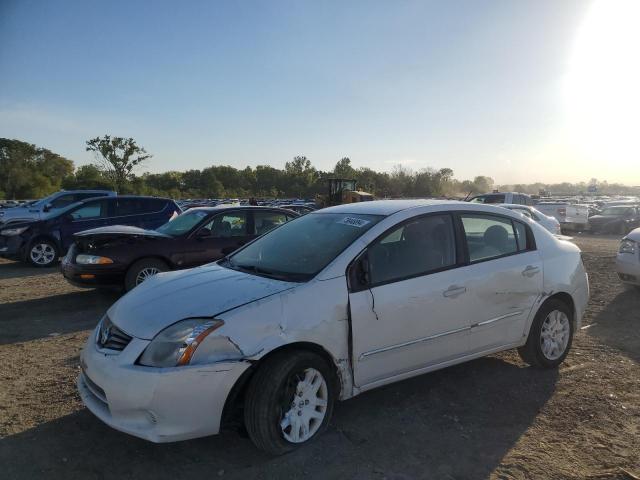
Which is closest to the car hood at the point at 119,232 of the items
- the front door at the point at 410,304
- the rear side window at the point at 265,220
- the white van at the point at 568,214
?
the rear side window at the point at 265,220

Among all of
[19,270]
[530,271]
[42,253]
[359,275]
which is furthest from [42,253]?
[530,271]

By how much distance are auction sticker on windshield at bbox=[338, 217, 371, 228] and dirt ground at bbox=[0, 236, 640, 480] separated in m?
1.42

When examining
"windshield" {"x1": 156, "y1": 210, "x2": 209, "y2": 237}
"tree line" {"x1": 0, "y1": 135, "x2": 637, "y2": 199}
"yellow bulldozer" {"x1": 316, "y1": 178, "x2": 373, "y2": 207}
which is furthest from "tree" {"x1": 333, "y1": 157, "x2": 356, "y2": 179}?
"windshield" {"x1": 156, "y1": 210, "x2": 209, "y2": 237}

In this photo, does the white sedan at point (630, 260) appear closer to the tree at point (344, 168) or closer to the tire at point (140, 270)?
the tire at point (140, 270)

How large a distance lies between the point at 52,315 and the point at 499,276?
5.86 m

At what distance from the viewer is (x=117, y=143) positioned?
5200 cm

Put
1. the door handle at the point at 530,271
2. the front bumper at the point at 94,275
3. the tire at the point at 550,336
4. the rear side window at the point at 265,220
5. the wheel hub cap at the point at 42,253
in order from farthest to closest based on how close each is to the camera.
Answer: the wheel hub cap at the point at 42,253
the rear side window at the point at 265,220
the front bumper at the point at 94,275
the tire at the point at 550,336
the door handle at the point at 530,271

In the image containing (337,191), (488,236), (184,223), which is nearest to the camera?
(488,236)

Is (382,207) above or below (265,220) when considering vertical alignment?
above

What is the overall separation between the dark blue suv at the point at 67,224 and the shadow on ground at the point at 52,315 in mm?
3736

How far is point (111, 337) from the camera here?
10.7ft

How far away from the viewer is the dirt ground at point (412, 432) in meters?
3.04

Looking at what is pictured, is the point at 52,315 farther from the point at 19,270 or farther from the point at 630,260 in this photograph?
the point at 630,260

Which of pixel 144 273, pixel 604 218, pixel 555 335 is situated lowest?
pixel 604 218
